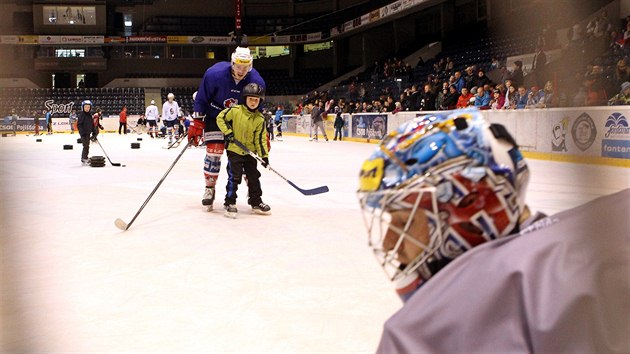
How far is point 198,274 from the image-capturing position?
264 centimetres

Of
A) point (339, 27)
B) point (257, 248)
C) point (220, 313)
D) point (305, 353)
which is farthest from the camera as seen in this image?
point (339, 27)

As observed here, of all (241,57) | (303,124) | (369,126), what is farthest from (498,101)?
(303,124)

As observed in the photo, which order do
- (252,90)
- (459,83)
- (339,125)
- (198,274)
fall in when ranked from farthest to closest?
(339,125) < (459,83) < (252,90) < (198,274)

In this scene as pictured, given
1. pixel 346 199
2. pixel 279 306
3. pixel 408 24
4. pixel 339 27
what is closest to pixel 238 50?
pixel 346 199

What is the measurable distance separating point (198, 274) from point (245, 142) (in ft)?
5.80

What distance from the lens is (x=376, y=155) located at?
0.75 meters

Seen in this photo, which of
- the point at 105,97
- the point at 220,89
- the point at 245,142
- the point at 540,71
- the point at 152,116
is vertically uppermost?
the point at 105,97

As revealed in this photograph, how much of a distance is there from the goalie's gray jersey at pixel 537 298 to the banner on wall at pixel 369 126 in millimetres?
11801

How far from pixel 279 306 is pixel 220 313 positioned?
7.7 inches

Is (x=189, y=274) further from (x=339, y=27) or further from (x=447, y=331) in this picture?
(x=339, y=27)

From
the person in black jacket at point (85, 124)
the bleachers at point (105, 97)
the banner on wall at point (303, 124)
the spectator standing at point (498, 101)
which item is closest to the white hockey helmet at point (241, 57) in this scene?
the spectator standing at point (498, 101)

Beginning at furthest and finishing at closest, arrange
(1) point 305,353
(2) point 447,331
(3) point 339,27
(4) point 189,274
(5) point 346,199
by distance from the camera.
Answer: (3) point 339,27 < (5) point 346,199 < (4) point 189,274 < (1) point 305,353 < (2) point 447,331

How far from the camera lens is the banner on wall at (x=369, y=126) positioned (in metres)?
13.0

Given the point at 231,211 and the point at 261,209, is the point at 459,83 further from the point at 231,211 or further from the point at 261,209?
the point at 231,211
